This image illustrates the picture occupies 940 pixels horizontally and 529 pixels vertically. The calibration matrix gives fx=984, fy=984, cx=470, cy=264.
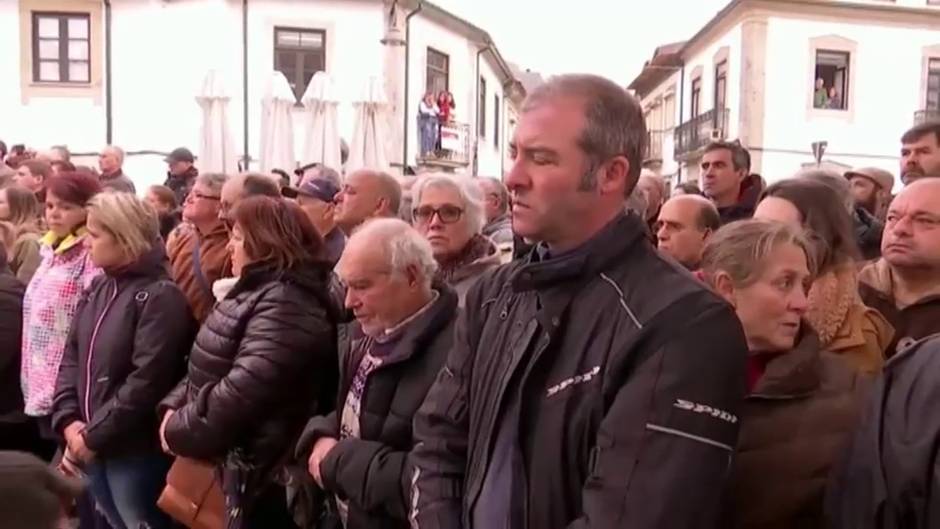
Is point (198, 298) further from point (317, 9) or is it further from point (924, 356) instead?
point (317, 9)

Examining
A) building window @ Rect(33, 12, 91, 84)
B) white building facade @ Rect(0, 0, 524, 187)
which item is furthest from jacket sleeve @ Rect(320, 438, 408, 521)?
building window @ Rect(33, 12, 91, 84)

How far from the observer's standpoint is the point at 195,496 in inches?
146

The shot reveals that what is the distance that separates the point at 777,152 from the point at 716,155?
2094 centimetres

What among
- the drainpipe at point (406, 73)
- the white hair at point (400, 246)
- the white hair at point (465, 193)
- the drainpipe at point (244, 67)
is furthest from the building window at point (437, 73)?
the white hair at point (400, 246)

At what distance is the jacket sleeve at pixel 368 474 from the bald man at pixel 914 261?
59.3 inches

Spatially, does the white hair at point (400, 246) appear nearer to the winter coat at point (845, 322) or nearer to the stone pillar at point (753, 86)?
the winter coat at point (845, 322)

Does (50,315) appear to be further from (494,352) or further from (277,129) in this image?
(277,129)

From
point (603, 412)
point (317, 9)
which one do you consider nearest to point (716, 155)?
point (603, 412)

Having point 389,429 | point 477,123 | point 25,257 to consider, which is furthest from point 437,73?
point 389,429

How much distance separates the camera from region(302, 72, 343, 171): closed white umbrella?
12016 millimetres

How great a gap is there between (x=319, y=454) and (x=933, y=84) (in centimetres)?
2656

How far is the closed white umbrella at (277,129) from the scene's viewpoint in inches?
461

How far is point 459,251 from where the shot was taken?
3.96 metres

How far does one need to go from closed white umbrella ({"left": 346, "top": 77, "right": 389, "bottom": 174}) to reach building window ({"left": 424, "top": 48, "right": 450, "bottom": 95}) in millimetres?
11912
